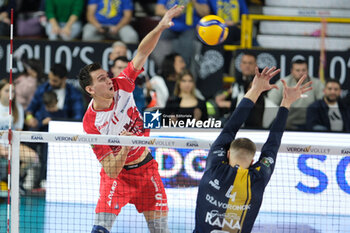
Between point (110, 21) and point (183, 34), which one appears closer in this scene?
point (183, 34)

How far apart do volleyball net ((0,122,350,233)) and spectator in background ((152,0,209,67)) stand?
9.74 feet

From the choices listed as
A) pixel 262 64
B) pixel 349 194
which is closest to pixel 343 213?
pixel 349 194

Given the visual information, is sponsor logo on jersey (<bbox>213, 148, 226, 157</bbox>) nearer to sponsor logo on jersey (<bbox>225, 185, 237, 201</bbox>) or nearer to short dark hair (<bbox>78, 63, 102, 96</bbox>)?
sponsor logo on jersey (<bbox>225, 185, 237, 201</bbox>)

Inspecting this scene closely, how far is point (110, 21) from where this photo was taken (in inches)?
562

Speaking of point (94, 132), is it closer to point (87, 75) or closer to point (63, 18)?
point (87, 75)

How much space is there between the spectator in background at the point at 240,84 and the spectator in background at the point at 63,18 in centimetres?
373

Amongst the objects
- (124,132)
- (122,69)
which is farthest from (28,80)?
(124,132)

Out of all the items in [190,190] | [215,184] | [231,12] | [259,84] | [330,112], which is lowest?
[215,184]

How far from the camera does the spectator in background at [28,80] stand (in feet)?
42.3

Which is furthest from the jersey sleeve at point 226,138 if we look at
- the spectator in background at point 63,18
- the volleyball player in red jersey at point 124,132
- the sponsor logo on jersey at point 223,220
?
the spectator in background at point 63,18

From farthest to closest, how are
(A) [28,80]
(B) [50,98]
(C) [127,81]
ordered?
(A) [28,80]
(B) [50,98]
(C) [127,81]

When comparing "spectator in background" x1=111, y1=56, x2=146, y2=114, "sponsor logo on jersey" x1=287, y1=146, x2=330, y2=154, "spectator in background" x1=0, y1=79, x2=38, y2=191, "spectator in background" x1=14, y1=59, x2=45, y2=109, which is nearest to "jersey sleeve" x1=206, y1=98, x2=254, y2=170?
"sponsor logo on jersey" x1=287, y1=146, x2=330, y2=154

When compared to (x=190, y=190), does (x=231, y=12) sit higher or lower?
higher

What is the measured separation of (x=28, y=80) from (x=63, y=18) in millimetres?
1994
